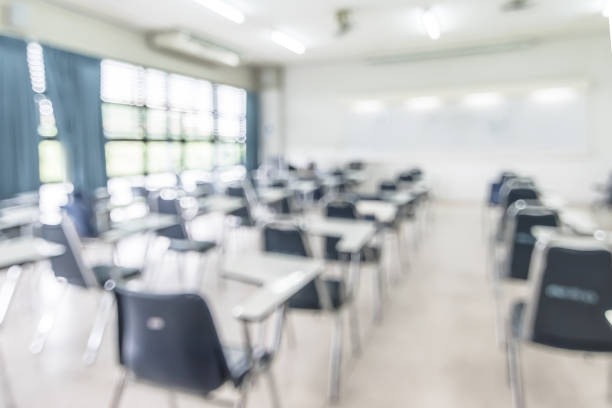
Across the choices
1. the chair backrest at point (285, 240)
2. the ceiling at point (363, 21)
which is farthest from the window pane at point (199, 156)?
the chair backrest at point (285, 240)

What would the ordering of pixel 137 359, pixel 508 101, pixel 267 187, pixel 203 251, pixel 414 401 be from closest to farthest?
1. pixel 137 359
2. pixel 414 401
3. pixel 203 251
4. pixel 267 187
5. pixel 508 101

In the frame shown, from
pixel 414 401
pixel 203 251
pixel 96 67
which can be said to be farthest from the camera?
pixel 96 67

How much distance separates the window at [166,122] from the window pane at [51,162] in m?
0.89

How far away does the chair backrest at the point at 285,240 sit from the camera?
2536 millimetres

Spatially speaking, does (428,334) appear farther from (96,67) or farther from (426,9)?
(96,67)

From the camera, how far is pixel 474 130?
9711 mm

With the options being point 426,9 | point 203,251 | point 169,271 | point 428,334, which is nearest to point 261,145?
point 426,9

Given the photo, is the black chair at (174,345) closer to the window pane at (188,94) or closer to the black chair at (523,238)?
the black chair at (523,238)

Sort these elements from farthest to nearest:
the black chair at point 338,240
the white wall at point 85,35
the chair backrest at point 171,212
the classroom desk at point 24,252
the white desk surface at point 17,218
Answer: the white wall at point 85,35, the chair backrest at point 171,212, the white desk surface at point 17,218, the black chair at point 338,240, the classroom desk at point 24,252

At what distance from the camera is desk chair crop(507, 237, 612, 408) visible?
1729 millimetres

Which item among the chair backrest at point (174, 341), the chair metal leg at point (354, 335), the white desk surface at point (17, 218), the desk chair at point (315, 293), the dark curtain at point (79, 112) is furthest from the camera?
the dark curtain at point (79, 112)

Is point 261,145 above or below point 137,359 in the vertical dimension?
above

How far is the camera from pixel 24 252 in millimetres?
2338

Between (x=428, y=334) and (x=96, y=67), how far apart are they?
659 centimetres
